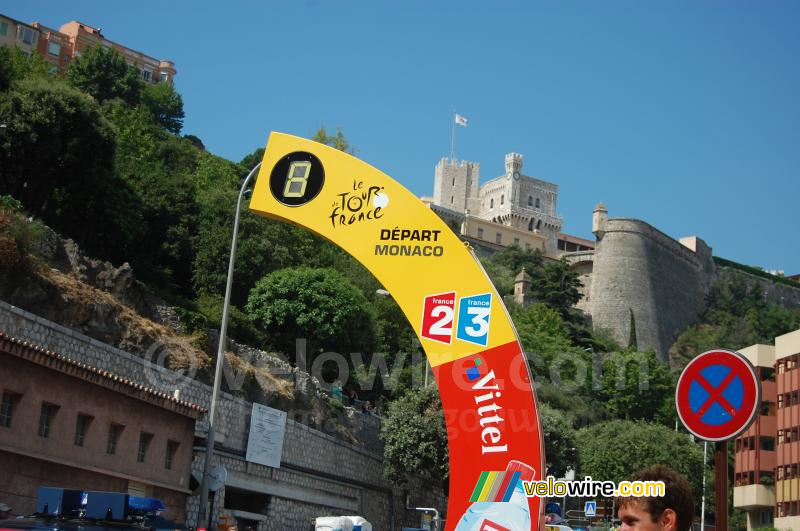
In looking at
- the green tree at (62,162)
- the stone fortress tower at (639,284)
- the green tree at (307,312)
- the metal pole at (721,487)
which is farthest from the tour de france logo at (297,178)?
the stone fortress tower at (639,284)

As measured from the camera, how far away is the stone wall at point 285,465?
27.8 metres

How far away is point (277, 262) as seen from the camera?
5584 cm

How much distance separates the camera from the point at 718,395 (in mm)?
8820

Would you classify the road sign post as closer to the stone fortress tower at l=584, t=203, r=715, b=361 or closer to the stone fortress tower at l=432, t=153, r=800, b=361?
the stone fortress tower at l=432, t=153, r=800, b=361

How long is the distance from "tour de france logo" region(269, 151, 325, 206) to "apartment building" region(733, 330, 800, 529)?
39888 millimetres

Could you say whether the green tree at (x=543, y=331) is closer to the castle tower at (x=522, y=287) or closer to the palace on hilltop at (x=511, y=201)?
the castle tower at (x=522, y=287)

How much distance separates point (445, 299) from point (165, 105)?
281ft

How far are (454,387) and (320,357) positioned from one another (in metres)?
35.4

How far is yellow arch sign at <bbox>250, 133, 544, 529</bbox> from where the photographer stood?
16.1m

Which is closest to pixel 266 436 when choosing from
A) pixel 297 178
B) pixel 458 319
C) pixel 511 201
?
pixel 297 178

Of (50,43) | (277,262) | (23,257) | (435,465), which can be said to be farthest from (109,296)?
(50,43)

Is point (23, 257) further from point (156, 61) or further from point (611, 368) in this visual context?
point (156, 61)

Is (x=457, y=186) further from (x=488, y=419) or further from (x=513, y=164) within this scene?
(x=488, y=419)

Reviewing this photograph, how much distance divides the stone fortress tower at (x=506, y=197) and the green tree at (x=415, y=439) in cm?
11871
